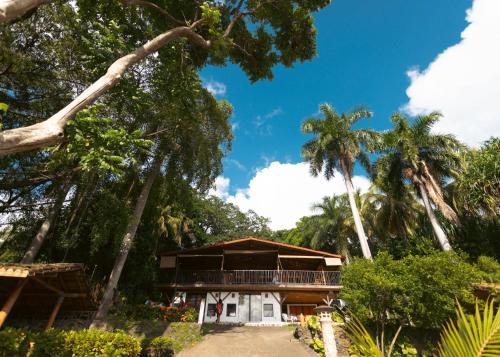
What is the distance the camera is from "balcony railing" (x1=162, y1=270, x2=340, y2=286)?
18703 mm

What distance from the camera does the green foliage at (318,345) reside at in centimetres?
1152

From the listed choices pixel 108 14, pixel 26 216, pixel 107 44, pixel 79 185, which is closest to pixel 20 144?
pixel 107 44

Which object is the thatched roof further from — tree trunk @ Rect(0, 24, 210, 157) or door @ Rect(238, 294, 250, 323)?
door @ Rect(238, 294, 250, 323)

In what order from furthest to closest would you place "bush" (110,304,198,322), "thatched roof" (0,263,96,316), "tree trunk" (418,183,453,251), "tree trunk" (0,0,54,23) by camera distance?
"tree trunk" (418,183,453,251)
"bush" (110,304,198,322)
"thatched roof" (0,263,96,316)
"tree trunk" (0,0,54,23)

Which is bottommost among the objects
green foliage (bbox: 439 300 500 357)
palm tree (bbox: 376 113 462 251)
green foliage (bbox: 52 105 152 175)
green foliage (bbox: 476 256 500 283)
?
green foliage (bbox: 439 300 500 357)

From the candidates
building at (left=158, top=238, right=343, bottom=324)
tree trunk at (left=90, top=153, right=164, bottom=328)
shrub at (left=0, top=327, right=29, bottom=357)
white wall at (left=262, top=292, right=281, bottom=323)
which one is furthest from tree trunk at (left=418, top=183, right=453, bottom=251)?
shrub at (left=0, top=327, right=29, bottom=357)

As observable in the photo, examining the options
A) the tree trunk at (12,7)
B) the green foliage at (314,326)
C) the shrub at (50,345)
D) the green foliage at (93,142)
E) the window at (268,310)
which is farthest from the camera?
the window at (268,310)

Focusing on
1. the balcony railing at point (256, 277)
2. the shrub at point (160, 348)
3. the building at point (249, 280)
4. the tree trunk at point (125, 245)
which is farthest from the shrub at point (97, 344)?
the balcony railing at point (256, 277)

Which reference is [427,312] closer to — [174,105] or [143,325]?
[143,325]

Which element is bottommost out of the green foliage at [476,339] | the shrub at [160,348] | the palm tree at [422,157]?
the shrub at [160,348]

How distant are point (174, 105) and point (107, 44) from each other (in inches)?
127

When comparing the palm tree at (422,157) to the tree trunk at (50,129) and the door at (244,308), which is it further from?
the tree trunk at (50,129)

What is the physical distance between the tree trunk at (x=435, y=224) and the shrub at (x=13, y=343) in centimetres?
1912

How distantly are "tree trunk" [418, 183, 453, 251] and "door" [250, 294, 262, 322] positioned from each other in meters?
12.2
